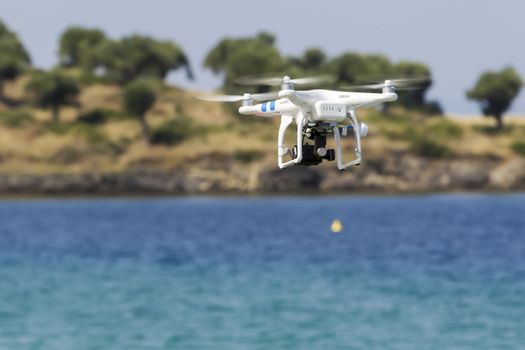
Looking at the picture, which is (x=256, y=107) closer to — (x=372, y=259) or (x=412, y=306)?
(x=412, y=306)

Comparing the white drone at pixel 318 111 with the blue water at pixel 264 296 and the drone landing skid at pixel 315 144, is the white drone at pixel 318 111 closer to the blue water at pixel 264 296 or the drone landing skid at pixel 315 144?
the drone landing skid at pixel 315 144

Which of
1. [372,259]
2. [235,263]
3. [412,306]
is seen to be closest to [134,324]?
[412,306]

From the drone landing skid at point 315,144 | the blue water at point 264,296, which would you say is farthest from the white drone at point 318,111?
the blue water at point 264,296

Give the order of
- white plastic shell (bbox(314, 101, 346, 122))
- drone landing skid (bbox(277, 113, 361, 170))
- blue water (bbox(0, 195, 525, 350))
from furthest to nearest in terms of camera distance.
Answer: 1. blue water (bbox(0, 195, 525, 350))
2. drone landing skid (bbox(277, 113, 361, 170))
3. white plastic shell (bbox(314, 101, 346, 122))

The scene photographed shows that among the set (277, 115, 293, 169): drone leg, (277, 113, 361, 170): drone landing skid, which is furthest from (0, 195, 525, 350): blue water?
(277, 113, 361, 170): drone landing skid

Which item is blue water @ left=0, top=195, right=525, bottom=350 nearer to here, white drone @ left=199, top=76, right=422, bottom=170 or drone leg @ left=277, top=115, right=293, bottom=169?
drone leg @ left=277, top=115, right=293, bottom=169

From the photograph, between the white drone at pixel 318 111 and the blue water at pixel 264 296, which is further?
the blue water at pixel 264 296

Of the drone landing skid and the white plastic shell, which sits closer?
the white plastic shell
